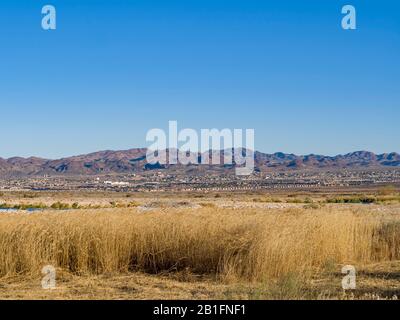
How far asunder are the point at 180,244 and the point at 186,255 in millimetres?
302

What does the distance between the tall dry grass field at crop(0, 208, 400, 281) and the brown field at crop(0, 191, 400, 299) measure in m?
0.02

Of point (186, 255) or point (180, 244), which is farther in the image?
point (180, 244)

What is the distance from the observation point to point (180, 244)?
13.0 meters

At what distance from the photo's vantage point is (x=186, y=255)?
12852 millimetres

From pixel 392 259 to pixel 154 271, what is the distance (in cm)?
601

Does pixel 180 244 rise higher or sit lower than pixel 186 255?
higher

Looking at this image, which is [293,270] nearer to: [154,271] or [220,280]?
[220,280]

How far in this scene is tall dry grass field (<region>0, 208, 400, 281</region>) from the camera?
11.9 m

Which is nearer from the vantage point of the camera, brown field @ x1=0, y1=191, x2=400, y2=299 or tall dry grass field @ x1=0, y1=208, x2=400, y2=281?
brown field @ x1=0, y1=191, x2=400, y2=299

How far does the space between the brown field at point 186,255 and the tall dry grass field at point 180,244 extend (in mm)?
22

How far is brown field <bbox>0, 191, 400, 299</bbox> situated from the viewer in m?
10.7

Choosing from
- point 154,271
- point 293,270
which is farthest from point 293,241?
point 154,271

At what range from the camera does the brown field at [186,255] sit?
1069 cm

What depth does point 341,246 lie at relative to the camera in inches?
551
